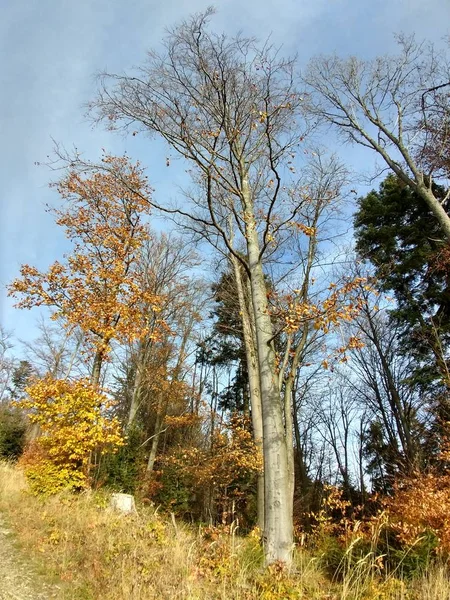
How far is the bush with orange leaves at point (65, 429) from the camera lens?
729cm

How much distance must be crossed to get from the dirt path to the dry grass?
0.15m

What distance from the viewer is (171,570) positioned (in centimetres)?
347

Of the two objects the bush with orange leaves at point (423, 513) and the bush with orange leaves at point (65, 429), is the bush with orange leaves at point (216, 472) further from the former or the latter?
the bush with orange leaves at point (65, 429)

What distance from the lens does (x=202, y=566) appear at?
352 centimetres

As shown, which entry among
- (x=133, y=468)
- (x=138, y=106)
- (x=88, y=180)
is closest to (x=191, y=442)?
(x=133, y=468)

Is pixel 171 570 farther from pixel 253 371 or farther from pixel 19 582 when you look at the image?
pixel 253 371

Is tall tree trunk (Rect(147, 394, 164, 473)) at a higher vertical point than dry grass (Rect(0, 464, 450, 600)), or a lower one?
higher

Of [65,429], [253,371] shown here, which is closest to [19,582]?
[65,429]

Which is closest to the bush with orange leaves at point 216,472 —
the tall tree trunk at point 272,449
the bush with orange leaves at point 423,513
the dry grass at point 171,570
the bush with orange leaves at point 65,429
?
the bush with orange leaves at point 423,513

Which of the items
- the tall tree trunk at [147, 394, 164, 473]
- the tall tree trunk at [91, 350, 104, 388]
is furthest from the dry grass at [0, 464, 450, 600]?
the tall tree trunk at [147, 394, 164, 473]

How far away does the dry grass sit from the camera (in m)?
3.12

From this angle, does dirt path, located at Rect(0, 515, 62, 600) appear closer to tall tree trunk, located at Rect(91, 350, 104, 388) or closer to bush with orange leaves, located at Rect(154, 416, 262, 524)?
tall tree trunk, located at Rect(91, 350, 104, 388)

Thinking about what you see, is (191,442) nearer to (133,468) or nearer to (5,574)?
(133,468)

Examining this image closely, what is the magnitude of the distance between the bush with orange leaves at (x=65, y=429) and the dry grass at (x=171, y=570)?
182 centimetres
